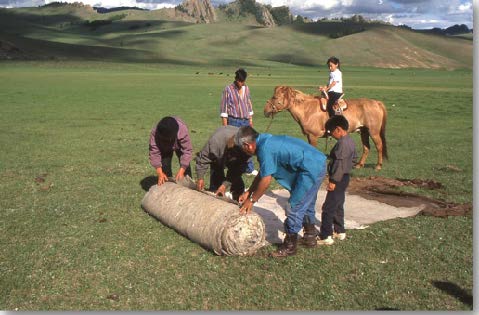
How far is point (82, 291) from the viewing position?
6.39m

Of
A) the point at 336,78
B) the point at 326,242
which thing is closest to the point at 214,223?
the point at 326,242

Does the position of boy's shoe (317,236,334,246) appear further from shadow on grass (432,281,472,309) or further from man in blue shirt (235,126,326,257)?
shadow on grass (432,281,472,309)

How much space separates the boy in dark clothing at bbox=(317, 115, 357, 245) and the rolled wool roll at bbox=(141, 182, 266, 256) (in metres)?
1.01

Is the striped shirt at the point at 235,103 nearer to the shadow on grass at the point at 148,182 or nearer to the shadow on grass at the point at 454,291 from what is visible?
the shadow on grass at the point at 148,182

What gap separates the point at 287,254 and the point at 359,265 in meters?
1.02

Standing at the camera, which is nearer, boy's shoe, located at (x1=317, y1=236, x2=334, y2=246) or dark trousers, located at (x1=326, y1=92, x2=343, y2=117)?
boy's shoe, located at (x1=317, y1=236, x2=334, y2=246)

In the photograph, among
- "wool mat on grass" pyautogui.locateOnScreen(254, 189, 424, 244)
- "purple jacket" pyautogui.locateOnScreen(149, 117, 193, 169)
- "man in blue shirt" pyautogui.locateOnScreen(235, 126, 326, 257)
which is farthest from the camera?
"purple jacket" pyautogui.locateOnScreen(149, 117, 193, 169)

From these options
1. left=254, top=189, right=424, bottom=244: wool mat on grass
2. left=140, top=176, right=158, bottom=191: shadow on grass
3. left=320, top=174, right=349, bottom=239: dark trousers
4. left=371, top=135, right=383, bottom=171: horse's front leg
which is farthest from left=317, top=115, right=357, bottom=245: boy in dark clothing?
left=371, top=135, right=383, bottom=171: horse's front leg

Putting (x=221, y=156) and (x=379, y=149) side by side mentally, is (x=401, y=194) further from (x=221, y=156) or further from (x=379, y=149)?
(x=221, y=156)

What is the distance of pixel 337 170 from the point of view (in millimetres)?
7473

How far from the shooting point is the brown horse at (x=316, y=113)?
13.4m

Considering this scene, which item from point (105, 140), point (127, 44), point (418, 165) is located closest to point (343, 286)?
point (418, 165)

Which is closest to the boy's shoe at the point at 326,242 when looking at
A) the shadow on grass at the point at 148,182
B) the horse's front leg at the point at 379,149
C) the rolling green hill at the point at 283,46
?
the shadow on grass at the point at 148,182

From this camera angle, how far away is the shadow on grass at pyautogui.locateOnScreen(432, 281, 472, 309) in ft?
20.3
